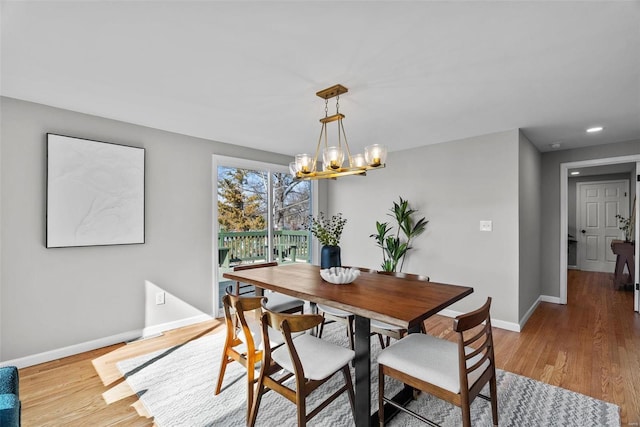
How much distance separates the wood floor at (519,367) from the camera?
6.70ft

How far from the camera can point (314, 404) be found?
6.90 feet

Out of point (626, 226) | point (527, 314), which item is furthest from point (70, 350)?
point (626, 226)

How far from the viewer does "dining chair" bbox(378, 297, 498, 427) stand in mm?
1467

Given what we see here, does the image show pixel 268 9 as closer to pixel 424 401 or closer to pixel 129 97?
pixel 129 97

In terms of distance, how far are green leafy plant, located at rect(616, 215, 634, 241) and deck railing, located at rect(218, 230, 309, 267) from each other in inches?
246

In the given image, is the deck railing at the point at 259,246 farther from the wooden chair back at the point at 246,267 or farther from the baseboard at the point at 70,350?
the baseboard at the point at 70,350

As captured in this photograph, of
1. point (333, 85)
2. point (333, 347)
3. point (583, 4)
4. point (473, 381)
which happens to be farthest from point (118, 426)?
point (583, 4)

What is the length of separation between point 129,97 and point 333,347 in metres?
2.65

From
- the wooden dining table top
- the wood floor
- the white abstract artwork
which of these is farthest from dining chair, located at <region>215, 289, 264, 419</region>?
the white abstract artwork

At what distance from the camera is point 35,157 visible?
2.68 meters

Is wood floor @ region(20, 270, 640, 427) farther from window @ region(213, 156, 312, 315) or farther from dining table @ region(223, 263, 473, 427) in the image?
dining table @ region(223, 263, 473, 427)

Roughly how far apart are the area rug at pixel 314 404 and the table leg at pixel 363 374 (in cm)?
23

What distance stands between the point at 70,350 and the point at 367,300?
299cm

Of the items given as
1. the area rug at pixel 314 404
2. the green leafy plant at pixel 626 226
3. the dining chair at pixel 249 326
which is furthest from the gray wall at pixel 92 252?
the green leafy plant at pixel 626 226
